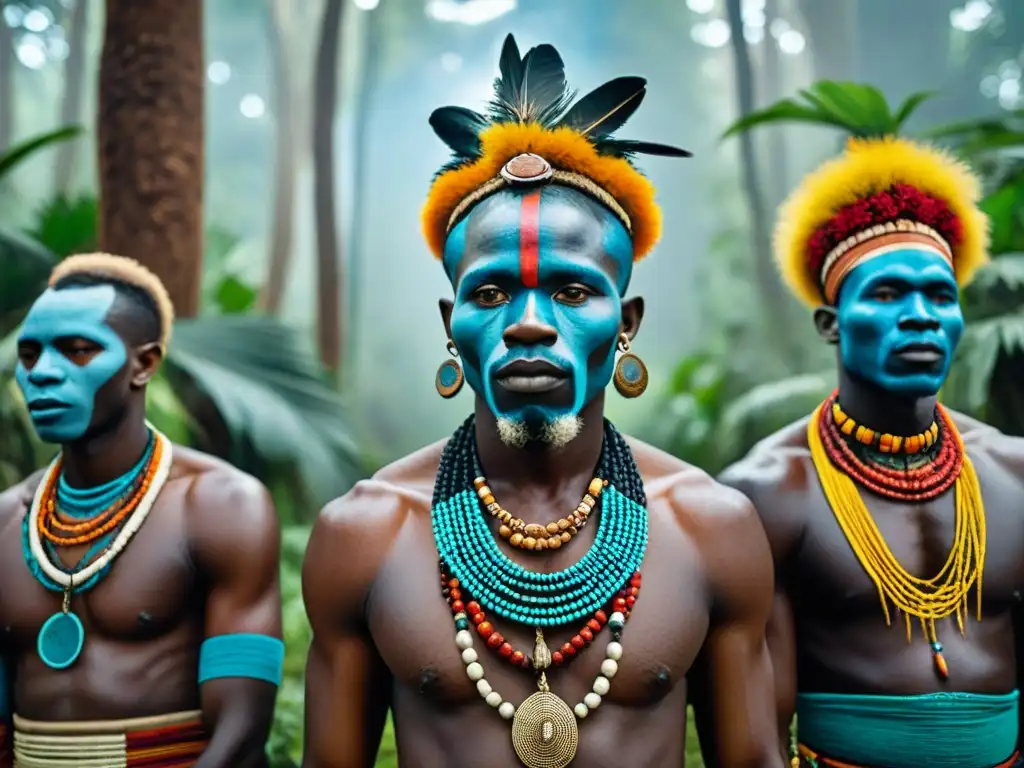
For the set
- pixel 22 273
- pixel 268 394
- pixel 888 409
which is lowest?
pixel 268 394

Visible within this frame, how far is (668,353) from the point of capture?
13.3 metres

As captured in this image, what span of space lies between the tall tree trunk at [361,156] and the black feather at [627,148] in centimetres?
1172

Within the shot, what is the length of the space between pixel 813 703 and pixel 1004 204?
12.3 ft

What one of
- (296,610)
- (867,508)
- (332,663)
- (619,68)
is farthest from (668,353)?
(332,663)

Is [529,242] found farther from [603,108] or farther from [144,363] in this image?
[144,363]

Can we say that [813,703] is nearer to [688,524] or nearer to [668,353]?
[688,524]

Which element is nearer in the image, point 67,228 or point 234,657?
point 234,657

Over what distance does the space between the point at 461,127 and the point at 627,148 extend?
430 millimetres

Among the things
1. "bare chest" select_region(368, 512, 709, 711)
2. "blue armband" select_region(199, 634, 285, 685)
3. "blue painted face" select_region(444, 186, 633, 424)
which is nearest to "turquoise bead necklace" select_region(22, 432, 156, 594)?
"blue armband" select_region(199, 634, 285, 685)

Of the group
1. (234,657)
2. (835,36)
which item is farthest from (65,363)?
(835,36)

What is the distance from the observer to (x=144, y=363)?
3197 mm

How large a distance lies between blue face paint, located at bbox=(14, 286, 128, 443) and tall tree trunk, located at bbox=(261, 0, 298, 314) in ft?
33.4

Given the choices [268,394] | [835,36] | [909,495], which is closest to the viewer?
[909,495]

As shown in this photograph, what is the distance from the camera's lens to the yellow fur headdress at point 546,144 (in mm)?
2291
